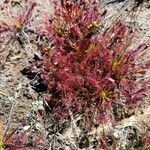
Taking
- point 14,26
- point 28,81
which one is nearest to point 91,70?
point 28,81

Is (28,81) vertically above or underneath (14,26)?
underneath

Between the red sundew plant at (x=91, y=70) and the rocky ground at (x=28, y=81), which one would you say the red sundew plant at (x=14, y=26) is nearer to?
the rocky ground at (x=28, y=81)

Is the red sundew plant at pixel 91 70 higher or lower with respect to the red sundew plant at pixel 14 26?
lower

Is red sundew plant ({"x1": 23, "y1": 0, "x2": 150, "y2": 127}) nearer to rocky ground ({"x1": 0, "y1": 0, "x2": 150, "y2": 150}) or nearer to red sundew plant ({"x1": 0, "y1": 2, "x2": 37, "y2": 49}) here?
rocky ground ({"x1": 0, "y1": 0, "x2": 150, "y2": 150})

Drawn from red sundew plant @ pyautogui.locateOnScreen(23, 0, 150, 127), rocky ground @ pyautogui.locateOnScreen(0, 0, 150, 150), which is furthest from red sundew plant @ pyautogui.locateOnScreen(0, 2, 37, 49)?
red sundew plant @ pyautogui.locateOnScreen(23, 0, 150, 127)

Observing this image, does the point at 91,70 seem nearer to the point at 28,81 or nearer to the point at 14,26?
the point at 28,81

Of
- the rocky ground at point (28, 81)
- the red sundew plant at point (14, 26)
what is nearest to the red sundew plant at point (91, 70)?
the rocky ground at point (28, 81)

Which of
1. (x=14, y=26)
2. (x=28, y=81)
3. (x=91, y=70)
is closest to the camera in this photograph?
(x=91, y=70)

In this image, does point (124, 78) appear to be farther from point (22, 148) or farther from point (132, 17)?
point (22, 148)
